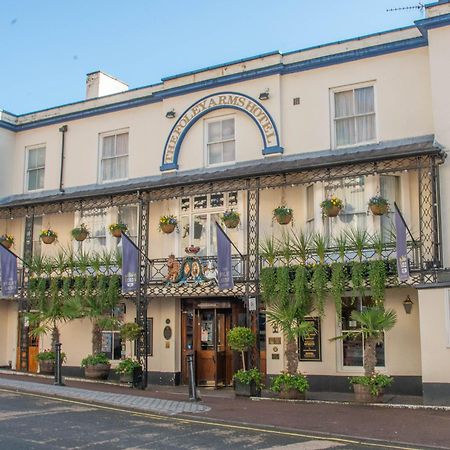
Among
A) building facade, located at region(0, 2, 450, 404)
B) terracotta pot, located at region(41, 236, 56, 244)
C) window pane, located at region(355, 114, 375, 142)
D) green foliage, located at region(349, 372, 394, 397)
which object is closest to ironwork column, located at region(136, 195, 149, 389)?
building facade, located at region(0, 2, 450, 404)

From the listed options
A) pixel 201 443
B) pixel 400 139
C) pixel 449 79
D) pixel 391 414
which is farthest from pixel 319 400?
pixel 449 79

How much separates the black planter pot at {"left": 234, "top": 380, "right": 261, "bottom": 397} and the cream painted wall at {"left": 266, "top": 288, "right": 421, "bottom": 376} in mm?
1811

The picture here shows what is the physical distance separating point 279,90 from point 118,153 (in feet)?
19.6

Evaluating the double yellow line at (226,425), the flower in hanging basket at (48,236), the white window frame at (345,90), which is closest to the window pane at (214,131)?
the white window frame at (345,90)

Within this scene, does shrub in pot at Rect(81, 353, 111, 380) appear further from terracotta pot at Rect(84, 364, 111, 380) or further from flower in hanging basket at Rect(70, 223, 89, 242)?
flower in hanging basket at Rect(70, 223, 89, 242)

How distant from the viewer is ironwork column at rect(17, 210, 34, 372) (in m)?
20.2

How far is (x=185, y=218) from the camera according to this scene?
1875 cm

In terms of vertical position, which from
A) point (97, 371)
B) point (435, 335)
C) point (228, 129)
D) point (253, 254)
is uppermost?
point (228, 129)

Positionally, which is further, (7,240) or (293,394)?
(7,240)

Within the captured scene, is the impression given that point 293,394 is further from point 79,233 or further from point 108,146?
point 108,146

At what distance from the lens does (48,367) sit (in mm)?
19375

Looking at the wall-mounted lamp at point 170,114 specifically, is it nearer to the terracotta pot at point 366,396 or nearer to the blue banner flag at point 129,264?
the blue banner flag at point 129,264

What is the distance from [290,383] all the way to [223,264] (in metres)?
3.32

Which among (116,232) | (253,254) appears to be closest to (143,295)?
(116,232)
